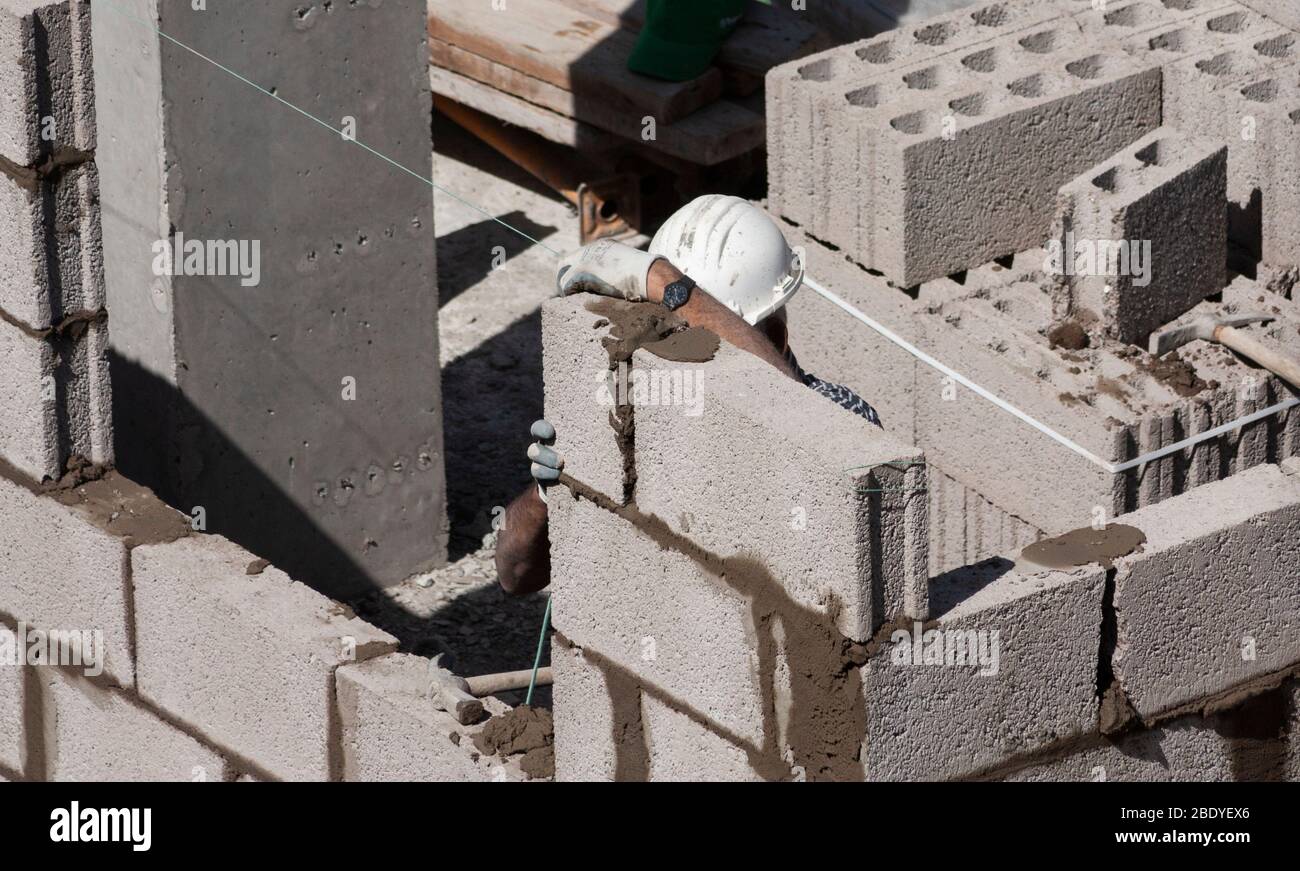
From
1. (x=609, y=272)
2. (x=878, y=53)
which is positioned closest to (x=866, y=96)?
(x=878, y=53)

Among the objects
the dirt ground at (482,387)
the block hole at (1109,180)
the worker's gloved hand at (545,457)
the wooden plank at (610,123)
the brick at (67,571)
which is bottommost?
the dirt ground at (482,387)

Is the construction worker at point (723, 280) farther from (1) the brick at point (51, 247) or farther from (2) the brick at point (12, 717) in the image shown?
(2) the brick at point (12, 717)

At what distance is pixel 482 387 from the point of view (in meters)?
10.0

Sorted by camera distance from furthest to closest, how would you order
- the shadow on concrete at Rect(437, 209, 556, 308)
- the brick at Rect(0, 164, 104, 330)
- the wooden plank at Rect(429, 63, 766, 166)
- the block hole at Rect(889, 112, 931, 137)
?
the shadow on concrete at Rect(437, 209, 556, 308), the wooden plank at Rect(429, 63, 766, 166), the block hole at Rect(889, 112, 931, 137), the brick at Rect(0, 164, 104, 330)

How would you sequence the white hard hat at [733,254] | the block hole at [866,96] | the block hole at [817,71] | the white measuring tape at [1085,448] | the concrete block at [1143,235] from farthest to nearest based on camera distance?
1. the block hole at [817,71]
2. the block hole at [866,96]
3. the concrete block at [1143,235]
4. the white measuring tape at [1085,448]
5. the white hard hat at [733,254]

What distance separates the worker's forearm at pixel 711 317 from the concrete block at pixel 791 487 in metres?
0.24

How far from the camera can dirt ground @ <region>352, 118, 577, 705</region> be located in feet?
27.7

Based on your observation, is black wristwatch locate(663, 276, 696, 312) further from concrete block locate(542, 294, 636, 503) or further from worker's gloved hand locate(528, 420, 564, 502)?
worker's gloved hand locate(528, 420, 564, 502)

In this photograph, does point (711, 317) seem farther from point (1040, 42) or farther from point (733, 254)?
point (1040, 42)

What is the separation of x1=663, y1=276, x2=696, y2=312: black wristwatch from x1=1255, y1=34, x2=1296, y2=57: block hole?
3774 mm

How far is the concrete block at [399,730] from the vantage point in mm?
5633

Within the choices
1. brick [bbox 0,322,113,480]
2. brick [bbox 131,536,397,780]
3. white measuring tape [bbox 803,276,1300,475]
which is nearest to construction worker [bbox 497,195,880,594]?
brick [bbox 131,536,397,780]

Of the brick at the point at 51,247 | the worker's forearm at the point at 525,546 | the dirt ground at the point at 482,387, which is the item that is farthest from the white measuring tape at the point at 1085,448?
the brick at the point at 51,247

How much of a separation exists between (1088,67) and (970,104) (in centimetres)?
56
